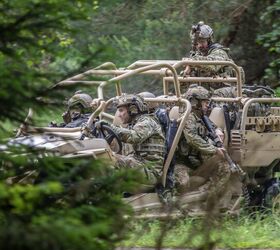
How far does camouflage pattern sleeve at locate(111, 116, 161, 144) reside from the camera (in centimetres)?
1061

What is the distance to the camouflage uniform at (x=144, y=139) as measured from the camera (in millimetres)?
10617

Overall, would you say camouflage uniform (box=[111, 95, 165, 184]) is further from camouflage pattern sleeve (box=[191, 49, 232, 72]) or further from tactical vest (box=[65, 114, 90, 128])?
camouflage pattern sleeve (box=[191, 49, 232, 72])

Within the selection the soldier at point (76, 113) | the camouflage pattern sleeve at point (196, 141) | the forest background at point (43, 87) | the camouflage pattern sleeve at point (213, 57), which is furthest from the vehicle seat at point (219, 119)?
the forest background at point (43, 87)

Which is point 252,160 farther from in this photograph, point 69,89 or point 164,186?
point 69,89

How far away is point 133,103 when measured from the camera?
10.9m

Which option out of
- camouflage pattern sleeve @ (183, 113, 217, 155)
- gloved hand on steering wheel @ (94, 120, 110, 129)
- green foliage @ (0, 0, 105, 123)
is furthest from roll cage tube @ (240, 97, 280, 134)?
green foliage @ (0, 0, 105, 123)

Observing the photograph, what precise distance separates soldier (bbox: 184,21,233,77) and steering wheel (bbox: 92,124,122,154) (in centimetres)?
162

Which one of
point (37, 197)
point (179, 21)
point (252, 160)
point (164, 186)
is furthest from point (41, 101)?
point (179, 21)

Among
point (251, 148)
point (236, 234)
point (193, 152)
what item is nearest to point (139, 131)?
point (193, 152)

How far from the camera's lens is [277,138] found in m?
12.2

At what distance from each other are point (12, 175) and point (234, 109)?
812cm

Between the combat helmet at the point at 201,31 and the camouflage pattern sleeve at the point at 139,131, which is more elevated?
the combat helmet at the point at 201,31

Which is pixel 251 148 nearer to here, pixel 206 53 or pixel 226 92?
pixel 226 92

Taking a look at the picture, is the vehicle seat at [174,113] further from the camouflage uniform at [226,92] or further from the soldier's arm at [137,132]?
the camouflage uniform at [226,92]
